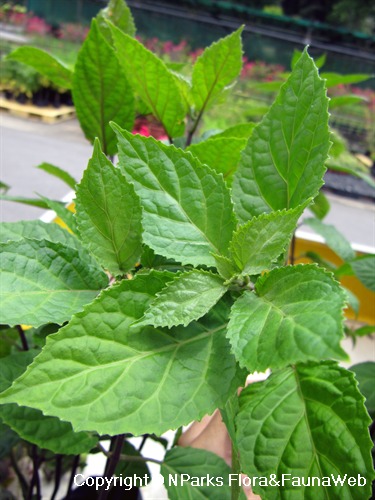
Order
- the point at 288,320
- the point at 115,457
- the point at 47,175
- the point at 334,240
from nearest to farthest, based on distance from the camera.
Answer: the point at 288,320 < the point at 115,457 < the point at 334,240 < the point at 47,175

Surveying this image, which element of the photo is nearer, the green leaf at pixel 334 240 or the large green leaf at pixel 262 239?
the large green leaf at pixel 262 239

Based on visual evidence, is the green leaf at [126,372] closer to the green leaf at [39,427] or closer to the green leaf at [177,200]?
the green leaf at [177,200]

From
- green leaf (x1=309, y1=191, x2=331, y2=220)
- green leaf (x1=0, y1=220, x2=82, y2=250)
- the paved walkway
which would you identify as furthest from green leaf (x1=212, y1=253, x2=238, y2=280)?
the paved walkway

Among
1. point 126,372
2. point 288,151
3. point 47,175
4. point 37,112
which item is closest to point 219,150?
point 288,151

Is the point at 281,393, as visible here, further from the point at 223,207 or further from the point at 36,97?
the point at 36,97

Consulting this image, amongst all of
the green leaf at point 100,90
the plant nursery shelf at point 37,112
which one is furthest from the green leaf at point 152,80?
the plant nursery shelf at point 37,112

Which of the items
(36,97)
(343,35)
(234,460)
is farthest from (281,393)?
(343,35)

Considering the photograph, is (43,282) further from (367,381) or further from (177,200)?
(367,381)
